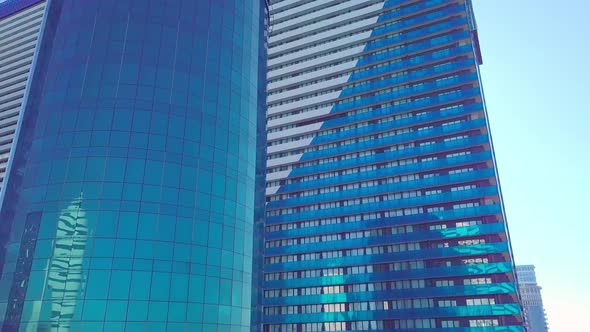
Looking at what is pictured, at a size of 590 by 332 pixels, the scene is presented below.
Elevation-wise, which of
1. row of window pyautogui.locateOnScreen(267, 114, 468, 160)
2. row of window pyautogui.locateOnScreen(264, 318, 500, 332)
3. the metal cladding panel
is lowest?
row of window pyautogui.locateOnScreen(264, 318, 500, 332)

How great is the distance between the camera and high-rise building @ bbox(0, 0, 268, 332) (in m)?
38.2

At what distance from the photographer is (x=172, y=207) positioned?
140 ft

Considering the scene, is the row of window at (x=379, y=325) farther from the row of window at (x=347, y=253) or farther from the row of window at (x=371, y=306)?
the row of window at (x=347, y=253)

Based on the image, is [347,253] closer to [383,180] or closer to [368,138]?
[383,180]

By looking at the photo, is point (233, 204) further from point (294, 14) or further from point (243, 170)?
point (294, 14)

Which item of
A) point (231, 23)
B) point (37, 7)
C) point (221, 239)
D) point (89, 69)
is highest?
point (37, 7)

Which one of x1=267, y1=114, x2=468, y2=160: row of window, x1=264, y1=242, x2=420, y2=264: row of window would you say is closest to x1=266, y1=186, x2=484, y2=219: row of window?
x1=264, y1=242, x2=420, y2=264: row of window

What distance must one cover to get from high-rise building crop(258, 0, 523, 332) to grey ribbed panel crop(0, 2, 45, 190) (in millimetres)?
76091

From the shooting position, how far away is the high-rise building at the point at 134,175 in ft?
125

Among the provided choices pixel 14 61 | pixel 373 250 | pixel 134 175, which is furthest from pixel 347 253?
pixel 14 61

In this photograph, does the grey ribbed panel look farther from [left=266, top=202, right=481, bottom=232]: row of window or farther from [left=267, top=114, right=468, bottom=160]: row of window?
[left=266, top=202, right=481, bottom=232]: row of window

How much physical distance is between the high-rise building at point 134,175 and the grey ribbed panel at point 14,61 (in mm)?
89328

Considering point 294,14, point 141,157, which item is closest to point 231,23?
point 141,157

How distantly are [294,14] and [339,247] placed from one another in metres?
67.0
